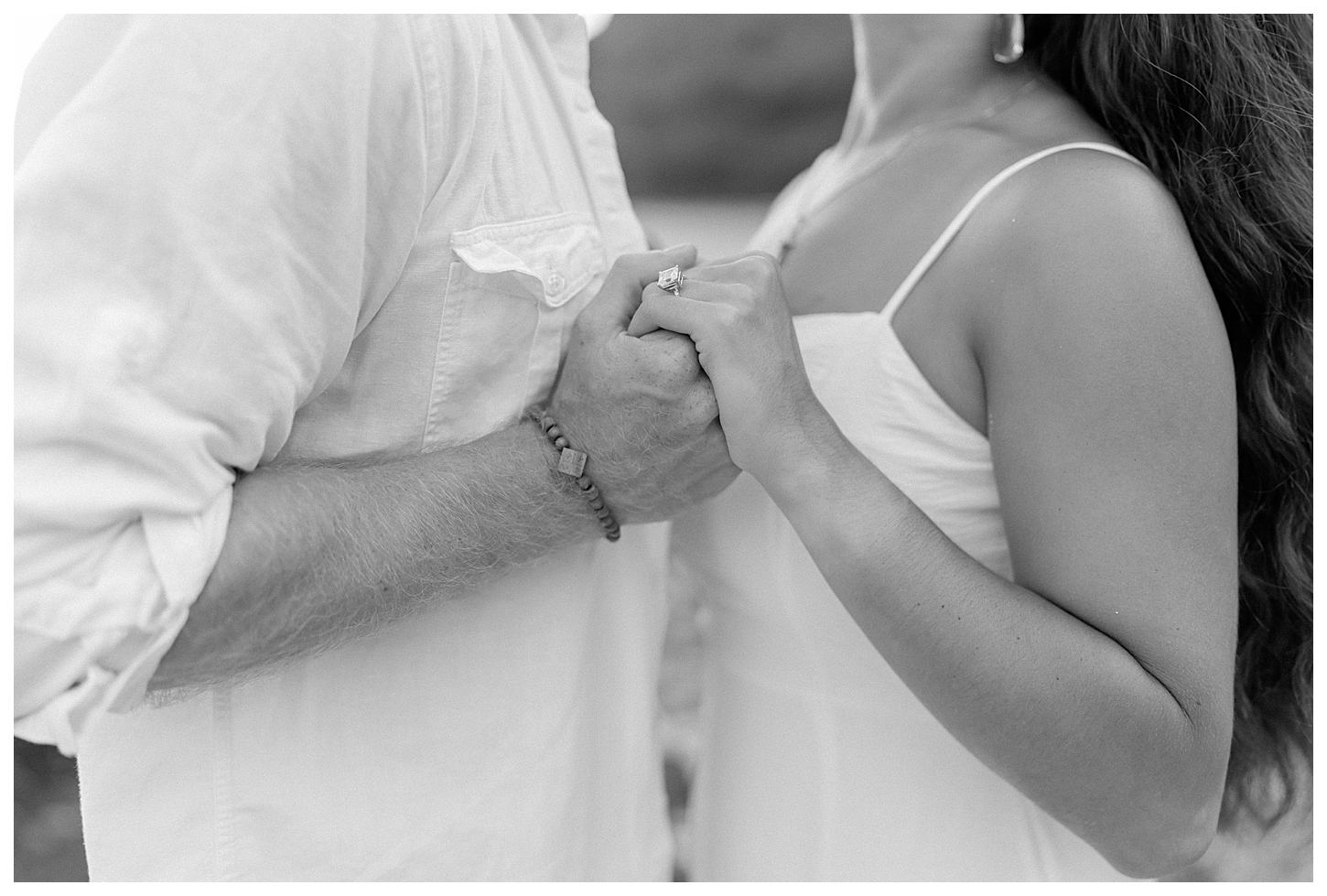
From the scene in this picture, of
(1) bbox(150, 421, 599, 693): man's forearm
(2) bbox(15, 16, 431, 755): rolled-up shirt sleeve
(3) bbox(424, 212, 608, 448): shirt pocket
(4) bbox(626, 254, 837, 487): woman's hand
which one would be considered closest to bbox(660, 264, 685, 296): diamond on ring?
(4) bbox(626, 254, 837, 487): woman's hand

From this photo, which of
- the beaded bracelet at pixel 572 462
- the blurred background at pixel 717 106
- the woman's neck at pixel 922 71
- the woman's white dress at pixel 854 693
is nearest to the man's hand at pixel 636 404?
the beaded bracelet at pixel 572 462

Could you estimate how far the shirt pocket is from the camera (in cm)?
114

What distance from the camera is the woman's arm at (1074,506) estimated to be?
114 cm

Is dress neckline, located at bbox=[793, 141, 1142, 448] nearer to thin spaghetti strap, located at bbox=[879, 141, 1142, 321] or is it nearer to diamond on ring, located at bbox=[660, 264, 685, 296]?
thin spaghetti strap, located at bbox=[879, 141, 1142, 321]

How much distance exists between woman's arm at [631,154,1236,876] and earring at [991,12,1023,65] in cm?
43

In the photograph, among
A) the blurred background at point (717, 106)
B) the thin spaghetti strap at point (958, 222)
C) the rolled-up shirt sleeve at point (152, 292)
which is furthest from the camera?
the blurred background at point (717, 106)

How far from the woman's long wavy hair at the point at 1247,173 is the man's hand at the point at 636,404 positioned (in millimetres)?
683

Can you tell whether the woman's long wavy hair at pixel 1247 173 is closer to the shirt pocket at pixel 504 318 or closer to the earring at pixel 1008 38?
the earring at pixel 1008 38

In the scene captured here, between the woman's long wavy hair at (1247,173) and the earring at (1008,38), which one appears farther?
the earring at (1008,38)

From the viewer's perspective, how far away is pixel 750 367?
1.13 metres

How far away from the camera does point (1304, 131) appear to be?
1.33 m

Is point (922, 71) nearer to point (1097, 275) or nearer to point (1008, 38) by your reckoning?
point (1008, 38)

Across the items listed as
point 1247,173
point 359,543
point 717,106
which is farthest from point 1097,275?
point 717,106
